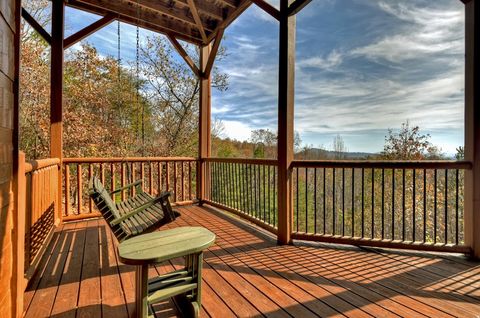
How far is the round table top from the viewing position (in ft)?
4.20

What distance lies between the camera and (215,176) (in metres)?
4.77

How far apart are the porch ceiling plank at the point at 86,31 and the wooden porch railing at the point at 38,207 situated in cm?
184

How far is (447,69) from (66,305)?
10865mm

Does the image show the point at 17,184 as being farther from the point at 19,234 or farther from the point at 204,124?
the point at 204,124

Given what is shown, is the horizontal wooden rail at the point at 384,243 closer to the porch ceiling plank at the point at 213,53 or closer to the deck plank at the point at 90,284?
the deck plank at the point at 90,284

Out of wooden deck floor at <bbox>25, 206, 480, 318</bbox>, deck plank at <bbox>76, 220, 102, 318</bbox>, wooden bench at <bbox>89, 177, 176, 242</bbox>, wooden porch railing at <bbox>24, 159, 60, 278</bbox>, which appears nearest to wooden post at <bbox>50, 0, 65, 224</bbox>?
wooden porch railing at <bbox>24, 159, 60, 278</bbox>

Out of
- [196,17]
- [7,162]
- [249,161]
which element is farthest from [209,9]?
[7,162]

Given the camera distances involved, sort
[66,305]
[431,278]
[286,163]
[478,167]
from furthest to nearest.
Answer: [286,163], [478,167], [431,278], [66,305]

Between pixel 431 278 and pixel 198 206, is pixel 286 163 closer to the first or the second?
pixel 431 278

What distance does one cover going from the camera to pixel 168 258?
1328 mm

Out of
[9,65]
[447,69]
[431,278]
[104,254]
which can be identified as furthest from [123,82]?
[447,69]

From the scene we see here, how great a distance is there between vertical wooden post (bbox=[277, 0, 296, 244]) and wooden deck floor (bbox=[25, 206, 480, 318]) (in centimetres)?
35

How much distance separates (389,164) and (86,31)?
15.4ft

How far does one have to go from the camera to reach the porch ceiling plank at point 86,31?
374cm
